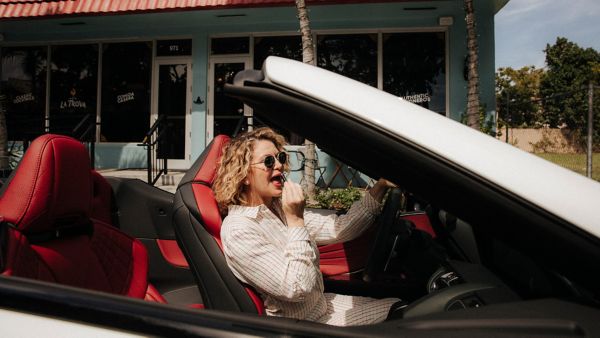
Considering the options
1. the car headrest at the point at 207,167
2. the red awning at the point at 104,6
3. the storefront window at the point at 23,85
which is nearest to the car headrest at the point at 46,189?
the car headrest at the point at 207,167

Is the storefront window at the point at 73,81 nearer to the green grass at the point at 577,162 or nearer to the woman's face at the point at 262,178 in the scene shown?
the woman's face at the point at 262,178

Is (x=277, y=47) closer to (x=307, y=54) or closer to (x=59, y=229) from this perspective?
(x=307, y=54)

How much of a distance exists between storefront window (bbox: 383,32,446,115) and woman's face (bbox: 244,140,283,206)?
787 centimetres

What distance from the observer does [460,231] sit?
180cm

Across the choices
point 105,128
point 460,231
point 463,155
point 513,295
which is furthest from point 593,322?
point 105,128

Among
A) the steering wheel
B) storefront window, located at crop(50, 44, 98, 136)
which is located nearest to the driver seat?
the steering wheel

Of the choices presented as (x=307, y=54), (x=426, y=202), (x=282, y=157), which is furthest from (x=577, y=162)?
(x=426, y=202)

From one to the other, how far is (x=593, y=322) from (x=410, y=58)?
918 centimetres

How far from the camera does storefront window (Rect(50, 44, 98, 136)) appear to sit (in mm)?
10852

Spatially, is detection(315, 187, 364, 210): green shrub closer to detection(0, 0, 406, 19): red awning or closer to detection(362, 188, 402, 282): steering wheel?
detection(362, 188, 402, 282): steering wheel

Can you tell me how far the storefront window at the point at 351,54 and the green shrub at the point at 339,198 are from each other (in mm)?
3977

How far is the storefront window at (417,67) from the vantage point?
9.33 m

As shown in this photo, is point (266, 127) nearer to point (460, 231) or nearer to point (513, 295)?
point (460, 231)

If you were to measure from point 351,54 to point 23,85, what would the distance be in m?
8.48
